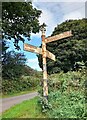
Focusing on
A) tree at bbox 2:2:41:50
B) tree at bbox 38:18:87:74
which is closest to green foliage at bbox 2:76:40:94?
tree at bbox 38:18:87:74

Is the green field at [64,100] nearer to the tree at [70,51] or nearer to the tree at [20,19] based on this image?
the tree at [20,19]

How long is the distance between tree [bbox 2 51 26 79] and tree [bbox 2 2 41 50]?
64.6 inches

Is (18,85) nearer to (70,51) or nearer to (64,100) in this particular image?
(70,51)

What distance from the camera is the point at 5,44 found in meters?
29.5

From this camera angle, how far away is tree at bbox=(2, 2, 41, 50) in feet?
95.0

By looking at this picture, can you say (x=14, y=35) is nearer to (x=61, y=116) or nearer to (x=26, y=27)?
(x=26, y=27)

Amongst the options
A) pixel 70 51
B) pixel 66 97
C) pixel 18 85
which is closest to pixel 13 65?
pixel 18 85

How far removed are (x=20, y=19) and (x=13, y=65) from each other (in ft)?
15.8

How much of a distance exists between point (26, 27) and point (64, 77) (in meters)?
17.6

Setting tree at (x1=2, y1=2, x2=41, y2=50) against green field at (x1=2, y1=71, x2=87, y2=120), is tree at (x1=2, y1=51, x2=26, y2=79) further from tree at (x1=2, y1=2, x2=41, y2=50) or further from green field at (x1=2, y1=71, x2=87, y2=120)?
green field at (x1=2, y1=71, x2=87, y2=120)

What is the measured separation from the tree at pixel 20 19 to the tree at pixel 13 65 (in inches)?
64.6

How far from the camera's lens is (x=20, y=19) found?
30.0 meters

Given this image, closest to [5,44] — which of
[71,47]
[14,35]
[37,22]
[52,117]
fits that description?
[14,35]

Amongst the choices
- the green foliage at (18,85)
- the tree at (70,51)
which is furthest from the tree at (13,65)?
the tree at (70,51)
